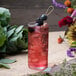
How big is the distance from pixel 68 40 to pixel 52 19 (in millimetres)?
866

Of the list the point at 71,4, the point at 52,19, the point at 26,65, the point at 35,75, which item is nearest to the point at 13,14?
the point at 52,19

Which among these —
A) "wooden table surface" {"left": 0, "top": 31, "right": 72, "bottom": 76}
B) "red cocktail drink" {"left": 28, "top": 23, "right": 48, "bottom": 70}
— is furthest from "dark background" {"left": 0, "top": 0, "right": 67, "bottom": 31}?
"red cocktail drink" {"left": 28, "top": 23, "right": 48, "bottom": 70}

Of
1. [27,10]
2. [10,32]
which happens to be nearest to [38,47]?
[10,32]

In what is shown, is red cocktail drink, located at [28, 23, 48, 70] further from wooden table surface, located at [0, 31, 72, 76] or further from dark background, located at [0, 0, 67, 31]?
dark background, located at [0, 0, 67, 31]

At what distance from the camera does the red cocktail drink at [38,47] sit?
1177 mm

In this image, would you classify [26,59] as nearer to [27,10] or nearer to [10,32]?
[10,32]

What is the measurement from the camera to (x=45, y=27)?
1176mm

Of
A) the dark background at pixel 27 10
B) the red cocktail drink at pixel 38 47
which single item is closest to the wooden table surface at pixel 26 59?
the red cocktail drink at pixel 38 47

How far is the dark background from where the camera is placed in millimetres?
2299

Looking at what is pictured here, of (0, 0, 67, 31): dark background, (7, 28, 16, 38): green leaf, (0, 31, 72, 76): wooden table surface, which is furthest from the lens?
(0, 0, 67, 31): dark background

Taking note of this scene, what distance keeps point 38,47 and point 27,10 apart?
1152 millimetres

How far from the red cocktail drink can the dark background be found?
3.55ft

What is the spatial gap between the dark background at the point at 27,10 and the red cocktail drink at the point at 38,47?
3.55 feet

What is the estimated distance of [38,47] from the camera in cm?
119
